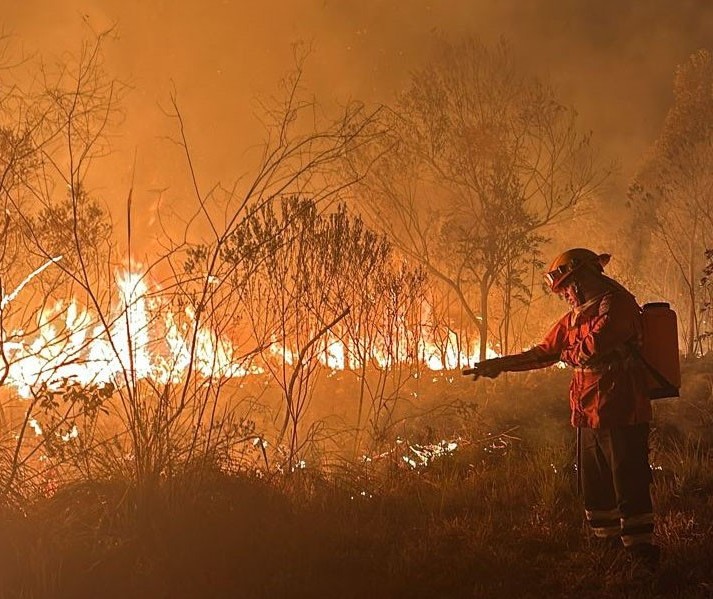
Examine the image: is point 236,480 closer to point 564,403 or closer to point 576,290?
point 576,290

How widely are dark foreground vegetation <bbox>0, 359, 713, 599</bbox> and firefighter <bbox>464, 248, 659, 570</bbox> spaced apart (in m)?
0.25

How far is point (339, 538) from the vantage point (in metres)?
5.27

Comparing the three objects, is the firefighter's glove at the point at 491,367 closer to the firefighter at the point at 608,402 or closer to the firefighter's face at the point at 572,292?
the firefighter at the point at 608,402

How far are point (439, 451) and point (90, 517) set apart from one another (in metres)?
4.44

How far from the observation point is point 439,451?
855 centimetres

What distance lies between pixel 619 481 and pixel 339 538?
193cm

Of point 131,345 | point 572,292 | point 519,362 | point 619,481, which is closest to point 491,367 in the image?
point 519,362

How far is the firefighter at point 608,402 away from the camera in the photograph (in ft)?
15.6

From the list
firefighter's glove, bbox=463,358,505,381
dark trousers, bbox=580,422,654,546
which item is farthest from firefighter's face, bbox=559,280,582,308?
dark trousers, bbox=580,422,654,546

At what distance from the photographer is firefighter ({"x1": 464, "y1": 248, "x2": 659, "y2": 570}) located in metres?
4.75

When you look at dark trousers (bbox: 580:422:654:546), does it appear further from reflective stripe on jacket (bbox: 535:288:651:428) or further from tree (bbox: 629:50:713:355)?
tree (bbox: 629:50:713:355)

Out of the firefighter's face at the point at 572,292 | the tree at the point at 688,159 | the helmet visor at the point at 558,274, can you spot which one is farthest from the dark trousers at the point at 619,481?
the tree at the point at 688,159

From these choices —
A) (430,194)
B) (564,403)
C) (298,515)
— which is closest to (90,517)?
(298,515)

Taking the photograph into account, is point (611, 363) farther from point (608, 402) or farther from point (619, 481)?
point (619, 481)
